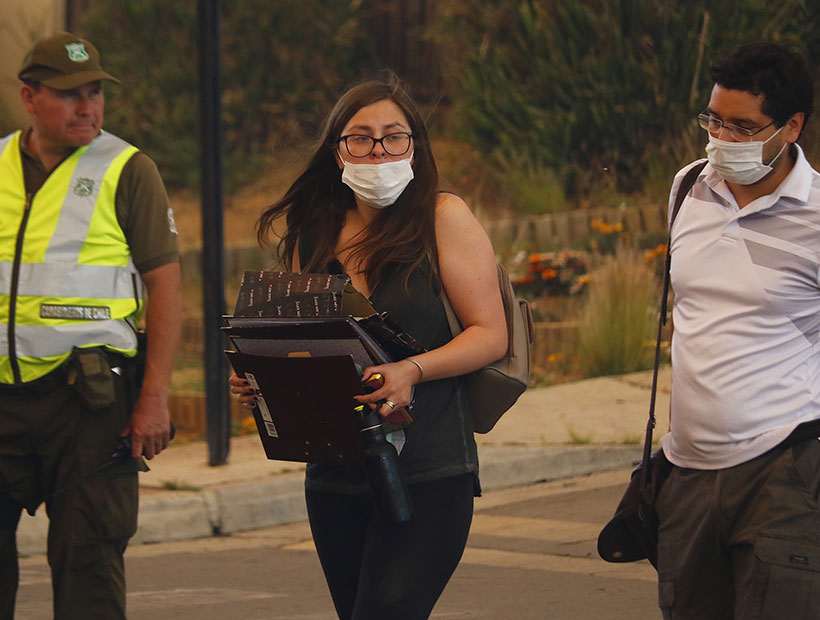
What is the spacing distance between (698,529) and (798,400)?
0.39 metres

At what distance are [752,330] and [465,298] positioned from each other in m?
0.69

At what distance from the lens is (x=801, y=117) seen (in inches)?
143

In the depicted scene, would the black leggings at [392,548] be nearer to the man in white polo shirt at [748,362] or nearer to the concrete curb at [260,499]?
the man in white polo shirt at [748,362]

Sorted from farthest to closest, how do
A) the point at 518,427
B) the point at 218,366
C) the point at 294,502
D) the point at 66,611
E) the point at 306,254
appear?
the point at 518,427 → the point at 218,366 → the point at 294,502 → the point at 66,611 → the point at 306,254

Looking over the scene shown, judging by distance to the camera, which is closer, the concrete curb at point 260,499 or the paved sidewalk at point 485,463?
the concrete curb at point 260,499

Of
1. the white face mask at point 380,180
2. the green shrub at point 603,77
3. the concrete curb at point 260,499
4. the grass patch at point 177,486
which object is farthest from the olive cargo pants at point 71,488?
the green shrub at point 603,77

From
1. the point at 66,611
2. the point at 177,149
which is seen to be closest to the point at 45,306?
the point at 66,611

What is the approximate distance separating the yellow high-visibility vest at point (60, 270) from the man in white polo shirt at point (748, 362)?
1.68m

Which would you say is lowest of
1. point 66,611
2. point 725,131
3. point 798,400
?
point 66,611

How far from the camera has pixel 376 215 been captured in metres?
3.71

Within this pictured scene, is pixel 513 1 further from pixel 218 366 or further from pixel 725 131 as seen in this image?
pixel 725 131

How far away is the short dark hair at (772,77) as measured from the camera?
3562 mm

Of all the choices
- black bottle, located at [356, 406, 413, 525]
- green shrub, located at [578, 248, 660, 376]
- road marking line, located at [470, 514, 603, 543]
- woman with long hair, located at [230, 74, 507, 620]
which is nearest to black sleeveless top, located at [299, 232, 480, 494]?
woman with long hair, located at [230, 74, 507, 620]

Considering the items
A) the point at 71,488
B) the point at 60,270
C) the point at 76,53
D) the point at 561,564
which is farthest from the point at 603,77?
the point at 71,488
